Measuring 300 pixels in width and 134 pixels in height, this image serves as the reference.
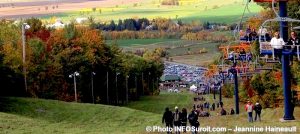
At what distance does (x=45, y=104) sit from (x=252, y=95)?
3244 cm

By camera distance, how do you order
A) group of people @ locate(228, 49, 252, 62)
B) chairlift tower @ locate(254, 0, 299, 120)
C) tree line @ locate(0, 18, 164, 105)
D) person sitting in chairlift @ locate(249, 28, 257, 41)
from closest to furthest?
chairlift tower @ locate(254, 0, 299, 120), person sitting in chairlift @ locate(249, 28, 257, 41), group of people @ locate(228, 49, 252, 62), tree line @ locate(0, 18, 164, 105)

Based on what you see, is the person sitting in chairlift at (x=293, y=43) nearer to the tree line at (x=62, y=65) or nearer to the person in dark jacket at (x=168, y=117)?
the person in dark jacket at (x=168, y=117)

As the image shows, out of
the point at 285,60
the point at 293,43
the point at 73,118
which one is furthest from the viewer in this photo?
the point at 73,118

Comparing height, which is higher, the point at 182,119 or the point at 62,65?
the point at 182,119

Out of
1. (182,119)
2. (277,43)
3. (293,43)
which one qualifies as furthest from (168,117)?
(293,43)

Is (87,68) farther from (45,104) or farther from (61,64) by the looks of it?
(45,104)

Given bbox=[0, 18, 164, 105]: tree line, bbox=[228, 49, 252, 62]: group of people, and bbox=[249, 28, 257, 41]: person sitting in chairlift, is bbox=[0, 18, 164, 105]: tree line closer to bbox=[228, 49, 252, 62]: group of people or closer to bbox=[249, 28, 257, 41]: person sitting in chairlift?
bbox=[228, 49, 252, 62]: group of people

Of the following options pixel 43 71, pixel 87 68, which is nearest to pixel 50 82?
pixel 43 71

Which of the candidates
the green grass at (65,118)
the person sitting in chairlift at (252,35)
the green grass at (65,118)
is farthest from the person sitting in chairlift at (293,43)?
the green grass at (65,118)

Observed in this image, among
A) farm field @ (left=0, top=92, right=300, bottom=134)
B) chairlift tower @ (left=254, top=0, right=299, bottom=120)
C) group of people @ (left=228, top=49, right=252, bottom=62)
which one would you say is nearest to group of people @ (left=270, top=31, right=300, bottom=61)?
chairlift tower @ (left=254, top=0, right=299, bottom=120)

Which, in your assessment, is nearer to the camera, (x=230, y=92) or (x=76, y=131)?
(x=76, y=131)

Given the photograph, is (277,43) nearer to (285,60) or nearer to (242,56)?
(285,60)

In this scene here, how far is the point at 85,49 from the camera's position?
258 ft

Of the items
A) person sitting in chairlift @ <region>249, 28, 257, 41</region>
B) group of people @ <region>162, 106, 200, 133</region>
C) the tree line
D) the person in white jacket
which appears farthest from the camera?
the tree line
